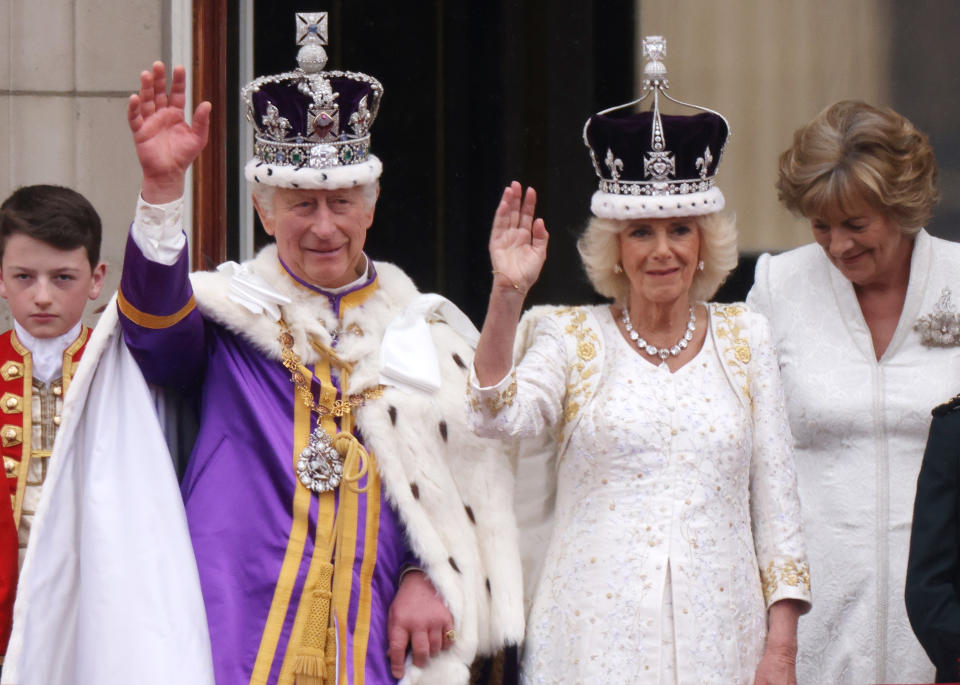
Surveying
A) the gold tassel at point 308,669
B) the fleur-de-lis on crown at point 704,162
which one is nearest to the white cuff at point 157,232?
the gold tassel at point 308,669

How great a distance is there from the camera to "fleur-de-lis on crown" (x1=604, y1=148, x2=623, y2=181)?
153 inches

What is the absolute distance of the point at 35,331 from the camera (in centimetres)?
382

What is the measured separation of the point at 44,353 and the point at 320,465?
2.31 ft

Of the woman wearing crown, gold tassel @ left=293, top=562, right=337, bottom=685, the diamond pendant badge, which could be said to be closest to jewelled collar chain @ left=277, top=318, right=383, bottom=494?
the diamond pendant badge

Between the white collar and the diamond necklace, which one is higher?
the diamond necklace

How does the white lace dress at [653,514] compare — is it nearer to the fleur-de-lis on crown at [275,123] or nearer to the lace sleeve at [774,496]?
the lace sleeve at [774,496]

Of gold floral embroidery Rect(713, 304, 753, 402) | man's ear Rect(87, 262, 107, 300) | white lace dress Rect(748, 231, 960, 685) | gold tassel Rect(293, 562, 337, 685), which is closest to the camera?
gold tassel Rect(293, 562, 337, 685)

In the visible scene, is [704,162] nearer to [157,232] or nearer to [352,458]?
[352,458]

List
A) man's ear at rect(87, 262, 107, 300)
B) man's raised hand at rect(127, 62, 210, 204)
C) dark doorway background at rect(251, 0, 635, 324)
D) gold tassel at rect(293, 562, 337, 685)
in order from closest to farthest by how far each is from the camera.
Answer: man's raised hand at rect(127, 62, 210, 204), gold tassel at rect(293, 562, 337, 685), man's ear at rect(87, 262, 107, 300), dark doorway background at rect(251, 0, 635, 324)

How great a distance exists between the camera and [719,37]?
5.62m

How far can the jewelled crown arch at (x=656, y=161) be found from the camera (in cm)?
383

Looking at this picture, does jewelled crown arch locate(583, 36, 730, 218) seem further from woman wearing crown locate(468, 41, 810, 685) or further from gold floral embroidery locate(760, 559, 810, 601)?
gold floral embroidery locate(760, 559, 810, 601)

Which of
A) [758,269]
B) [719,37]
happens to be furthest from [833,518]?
[719,37]

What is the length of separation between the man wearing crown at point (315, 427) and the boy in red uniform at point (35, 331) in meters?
0.27
